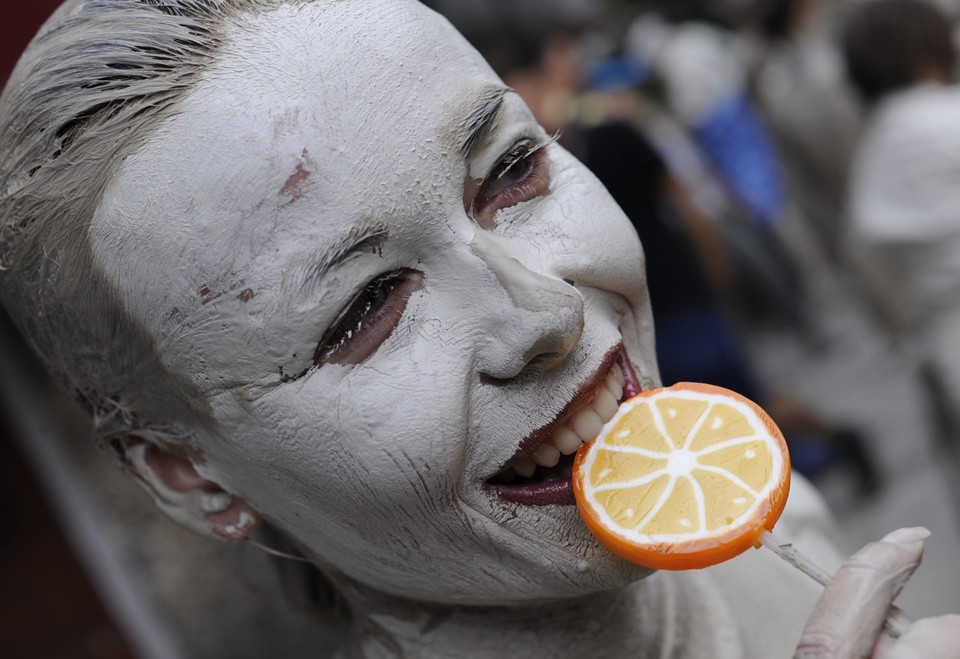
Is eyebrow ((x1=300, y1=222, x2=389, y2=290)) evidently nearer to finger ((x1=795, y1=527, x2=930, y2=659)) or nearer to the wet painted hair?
the wet painted hair

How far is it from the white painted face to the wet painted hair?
43 mm

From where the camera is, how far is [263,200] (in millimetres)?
1187

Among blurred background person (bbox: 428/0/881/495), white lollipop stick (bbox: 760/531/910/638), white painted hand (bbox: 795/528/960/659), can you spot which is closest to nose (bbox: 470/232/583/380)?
white lollipop stick (bbox: 760/531/910/638)

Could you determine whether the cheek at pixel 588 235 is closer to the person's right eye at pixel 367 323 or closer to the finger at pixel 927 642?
the person's right eye at pixel 367 323

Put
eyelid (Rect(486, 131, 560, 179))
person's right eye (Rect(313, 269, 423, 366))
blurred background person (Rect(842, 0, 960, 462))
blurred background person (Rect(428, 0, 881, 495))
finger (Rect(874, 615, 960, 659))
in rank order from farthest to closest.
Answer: blurred background person (Rect(428, 0, 881, 495)) → blurred background person (Rect(842, 0, 960, 462)) → eyelid (Rect(486, 131, 560, 179)) → person's right eye (Rect(313, 269, 423, 366)) → finger (Rect(874, 615, 960, 659))

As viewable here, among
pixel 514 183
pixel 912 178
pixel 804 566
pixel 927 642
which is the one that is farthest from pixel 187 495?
pixel 912 178

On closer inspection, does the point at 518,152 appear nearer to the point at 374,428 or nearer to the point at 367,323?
the point at 367,323

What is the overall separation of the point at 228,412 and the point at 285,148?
0.36m

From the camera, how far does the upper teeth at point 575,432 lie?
1.31 meters

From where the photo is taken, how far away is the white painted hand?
1.13m

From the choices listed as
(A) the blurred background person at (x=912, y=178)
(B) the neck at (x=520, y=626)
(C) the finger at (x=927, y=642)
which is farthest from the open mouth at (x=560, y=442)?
(A) the blurred background person at (x=912, y=178)

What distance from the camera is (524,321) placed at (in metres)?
1.21

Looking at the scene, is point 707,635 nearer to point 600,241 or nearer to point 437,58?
point 600,241

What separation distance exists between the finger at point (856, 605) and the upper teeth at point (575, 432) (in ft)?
1.17
